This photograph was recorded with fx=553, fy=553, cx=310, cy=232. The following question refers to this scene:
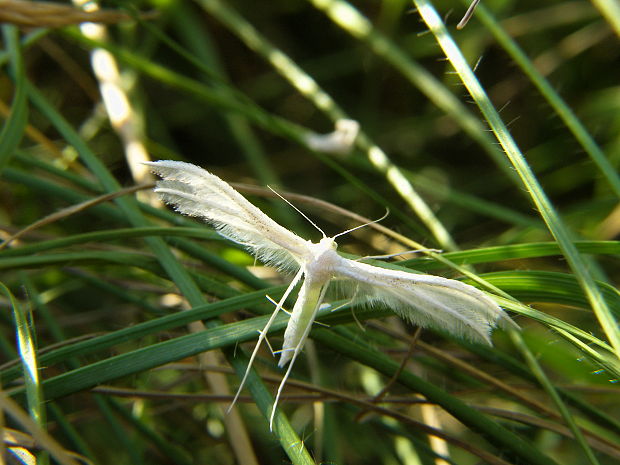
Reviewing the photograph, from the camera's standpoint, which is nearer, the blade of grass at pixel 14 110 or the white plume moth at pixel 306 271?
the white plume moth at pixel 306 271

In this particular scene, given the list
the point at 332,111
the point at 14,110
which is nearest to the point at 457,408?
the point at 332,111

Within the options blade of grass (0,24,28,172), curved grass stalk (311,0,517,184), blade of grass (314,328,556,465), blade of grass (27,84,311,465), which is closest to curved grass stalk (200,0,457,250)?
curved grass stalk (311,0,517,184)

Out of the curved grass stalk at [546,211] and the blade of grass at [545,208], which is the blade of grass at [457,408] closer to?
the curved grass stalk at [546,211]

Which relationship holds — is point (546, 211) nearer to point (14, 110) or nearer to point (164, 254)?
point (164, 254)

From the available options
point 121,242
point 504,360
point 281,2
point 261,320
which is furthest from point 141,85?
point 504,360

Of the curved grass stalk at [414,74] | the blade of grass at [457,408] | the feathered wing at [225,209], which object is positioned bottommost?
the blade of grass at [457,408]

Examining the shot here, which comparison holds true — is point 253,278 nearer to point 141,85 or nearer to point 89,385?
point 89,385

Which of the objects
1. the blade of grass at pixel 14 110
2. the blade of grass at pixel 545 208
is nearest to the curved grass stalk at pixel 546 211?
the blade of grass at pixel 545 208

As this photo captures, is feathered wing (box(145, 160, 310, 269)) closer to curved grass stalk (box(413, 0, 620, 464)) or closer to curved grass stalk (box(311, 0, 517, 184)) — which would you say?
curved grass stalk (box(413, 0, 620, 464))
